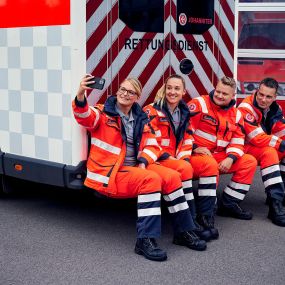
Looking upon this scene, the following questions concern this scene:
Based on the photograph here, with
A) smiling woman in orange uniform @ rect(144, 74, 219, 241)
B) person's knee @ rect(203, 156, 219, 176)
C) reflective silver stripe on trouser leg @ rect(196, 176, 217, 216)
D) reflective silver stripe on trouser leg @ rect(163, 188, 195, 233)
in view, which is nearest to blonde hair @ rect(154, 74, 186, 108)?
smiling woman in orange uniform @ rect(144, 74, 219, 241)

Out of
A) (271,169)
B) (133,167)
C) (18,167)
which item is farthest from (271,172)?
(18,167)

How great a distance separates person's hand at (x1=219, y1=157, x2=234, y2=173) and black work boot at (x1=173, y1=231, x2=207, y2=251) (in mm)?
749

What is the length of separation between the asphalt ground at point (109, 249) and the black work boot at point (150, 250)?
0.04 m

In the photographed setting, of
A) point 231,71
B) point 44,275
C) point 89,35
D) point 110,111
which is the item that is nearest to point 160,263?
point 44,275

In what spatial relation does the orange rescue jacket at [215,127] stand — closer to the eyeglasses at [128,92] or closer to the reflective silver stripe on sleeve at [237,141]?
the reflective silver stripe on sleeve at [237,141]

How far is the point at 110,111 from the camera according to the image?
437 cm

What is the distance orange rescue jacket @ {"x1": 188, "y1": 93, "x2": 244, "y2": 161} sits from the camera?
16.6 ft

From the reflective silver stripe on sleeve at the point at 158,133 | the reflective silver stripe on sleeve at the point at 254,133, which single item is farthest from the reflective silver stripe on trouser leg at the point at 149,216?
the reflective silver stripe on sleeve at the point at 254,133

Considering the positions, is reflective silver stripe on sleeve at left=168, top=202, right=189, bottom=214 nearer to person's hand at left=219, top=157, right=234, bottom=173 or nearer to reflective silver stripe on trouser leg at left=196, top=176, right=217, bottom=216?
reflective silver stripe on trouser leg at left=196, top=176, right=217, bottom=216

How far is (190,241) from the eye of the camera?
14.3ft

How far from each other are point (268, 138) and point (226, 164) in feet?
1.74

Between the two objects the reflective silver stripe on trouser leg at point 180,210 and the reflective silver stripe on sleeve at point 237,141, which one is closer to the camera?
the reflective silver stripe on trouser leg at point 180,210

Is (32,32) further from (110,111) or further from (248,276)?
(248,276)

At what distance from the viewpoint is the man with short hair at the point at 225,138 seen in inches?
197
